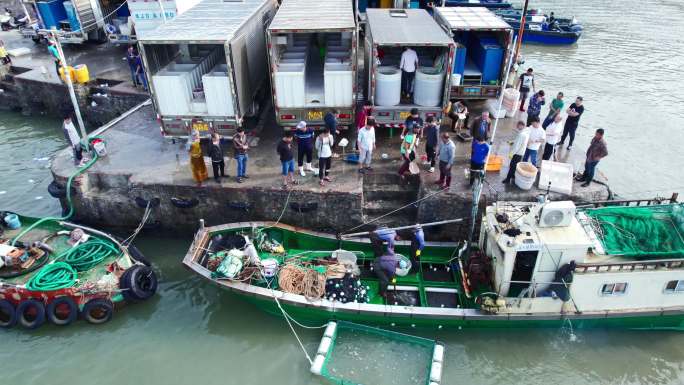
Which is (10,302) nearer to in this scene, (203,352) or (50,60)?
(203,352)

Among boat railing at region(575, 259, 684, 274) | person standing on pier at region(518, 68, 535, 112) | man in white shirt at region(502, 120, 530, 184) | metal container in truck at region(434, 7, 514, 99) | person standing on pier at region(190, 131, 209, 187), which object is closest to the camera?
boat railing at region(575, 259, 684, 274)

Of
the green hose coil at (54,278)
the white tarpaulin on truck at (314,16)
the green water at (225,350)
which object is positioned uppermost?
the white tarpaulin on truck at (314,16)

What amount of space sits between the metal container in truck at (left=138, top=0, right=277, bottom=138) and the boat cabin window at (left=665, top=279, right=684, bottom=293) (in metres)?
10.9

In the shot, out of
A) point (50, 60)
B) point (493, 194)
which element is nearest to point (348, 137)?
point (493, 194)

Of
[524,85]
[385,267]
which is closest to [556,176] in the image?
[524,85]

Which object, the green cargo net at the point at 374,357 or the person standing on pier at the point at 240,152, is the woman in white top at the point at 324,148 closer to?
the person standing on pier at the point at 240,152

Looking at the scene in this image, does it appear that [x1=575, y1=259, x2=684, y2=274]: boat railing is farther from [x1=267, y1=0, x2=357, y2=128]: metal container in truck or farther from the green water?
[x1=267, y1=0, x2=357, y2=128]: metal container in truck

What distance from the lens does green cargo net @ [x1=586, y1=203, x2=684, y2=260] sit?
913cm

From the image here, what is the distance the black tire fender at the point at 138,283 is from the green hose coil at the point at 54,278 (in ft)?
3.52

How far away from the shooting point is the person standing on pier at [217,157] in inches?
441

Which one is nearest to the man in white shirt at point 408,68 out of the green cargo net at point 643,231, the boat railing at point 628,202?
the boat railing at point 628,202

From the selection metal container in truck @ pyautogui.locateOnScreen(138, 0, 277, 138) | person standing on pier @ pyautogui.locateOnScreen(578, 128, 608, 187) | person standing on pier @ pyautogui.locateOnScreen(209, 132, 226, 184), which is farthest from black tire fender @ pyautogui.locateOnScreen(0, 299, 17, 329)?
person standing on pier @ pyautogui.locateOnScreen(578, 128, 608, 187)

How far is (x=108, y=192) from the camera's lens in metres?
12.4

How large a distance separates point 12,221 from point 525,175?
13061 millimetres
